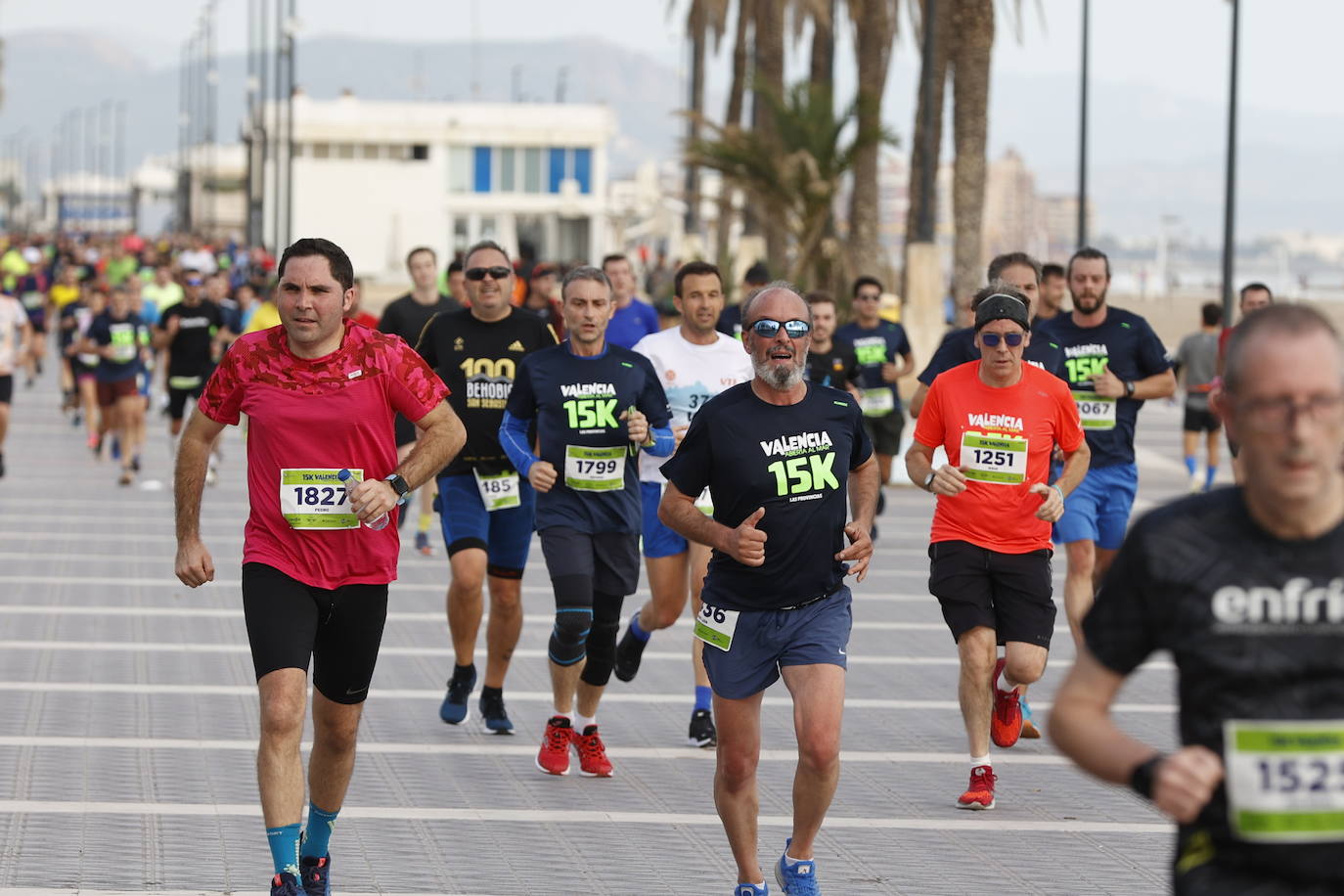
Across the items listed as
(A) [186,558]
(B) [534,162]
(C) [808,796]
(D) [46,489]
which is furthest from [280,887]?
(B) [534,162]

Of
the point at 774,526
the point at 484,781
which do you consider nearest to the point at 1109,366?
the point at 484,781

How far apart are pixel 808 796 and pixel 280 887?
156 cm

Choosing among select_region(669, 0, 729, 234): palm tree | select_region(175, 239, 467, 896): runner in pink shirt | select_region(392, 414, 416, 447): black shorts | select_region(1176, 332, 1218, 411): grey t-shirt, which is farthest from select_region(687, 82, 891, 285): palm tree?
select_region(175, 239, 467, 896): runner in pink shirt

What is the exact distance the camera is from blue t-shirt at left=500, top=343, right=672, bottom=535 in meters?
9.01

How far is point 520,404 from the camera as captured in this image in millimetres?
9172

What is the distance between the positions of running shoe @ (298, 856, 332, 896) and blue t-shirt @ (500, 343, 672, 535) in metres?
2.75

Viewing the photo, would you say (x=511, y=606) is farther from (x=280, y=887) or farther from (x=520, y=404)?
(x=280, y=887)

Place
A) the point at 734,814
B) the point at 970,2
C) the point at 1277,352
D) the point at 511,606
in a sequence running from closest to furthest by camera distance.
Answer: the point at 1277,352, the point at 734,814, the point at 511,606, the point at 970,2

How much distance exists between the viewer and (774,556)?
671cm

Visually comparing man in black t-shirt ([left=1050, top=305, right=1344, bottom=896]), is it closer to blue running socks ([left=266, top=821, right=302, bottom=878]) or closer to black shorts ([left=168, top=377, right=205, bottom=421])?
blue running socks ([left=266, top=821, right=302, bottom=878])

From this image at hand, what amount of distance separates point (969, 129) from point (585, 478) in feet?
60.4

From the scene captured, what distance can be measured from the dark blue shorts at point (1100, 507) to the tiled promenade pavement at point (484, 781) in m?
0.83

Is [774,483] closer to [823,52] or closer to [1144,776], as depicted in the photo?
[1144,776]

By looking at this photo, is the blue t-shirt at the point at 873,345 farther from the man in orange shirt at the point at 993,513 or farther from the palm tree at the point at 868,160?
the palm tree at the point at 868,160
